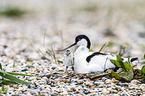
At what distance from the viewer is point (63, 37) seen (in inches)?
255

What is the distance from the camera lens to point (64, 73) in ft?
12.1

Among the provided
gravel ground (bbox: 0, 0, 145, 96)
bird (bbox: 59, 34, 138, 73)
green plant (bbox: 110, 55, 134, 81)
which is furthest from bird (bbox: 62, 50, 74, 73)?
green plant (bbox: 110, 55, 134, 81)

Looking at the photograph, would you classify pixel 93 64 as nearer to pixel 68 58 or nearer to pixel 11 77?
pixel 68 58

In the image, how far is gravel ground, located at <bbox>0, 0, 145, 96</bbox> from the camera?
3.29 m

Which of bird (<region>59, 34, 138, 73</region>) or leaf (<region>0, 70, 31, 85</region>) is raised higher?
bird (<region>59, 34, 138, 73</region>)

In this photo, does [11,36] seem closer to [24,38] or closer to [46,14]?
[24,38]

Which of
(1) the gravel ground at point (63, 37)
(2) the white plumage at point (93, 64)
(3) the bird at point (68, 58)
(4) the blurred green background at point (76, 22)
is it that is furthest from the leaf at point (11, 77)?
(4) the blurred green background at point (76, 22)

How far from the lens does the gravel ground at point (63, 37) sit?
3.29 metres

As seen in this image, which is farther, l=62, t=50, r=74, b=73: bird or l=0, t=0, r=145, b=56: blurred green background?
l=0, t=0, r=145, b=56: blurred green background

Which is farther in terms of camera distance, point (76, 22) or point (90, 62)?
point (76, 22)

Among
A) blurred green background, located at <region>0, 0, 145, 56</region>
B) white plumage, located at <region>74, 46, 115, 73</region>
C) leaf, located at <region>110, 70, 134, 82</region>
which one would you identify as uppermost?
blurred green background, located at <region>0, 0, 145, 56</region>

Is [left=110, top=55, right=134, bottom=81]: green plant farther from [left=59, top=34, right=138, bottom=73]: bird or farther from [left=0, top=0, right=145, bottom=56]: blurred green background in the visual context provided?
[left=0, top=0, right=145, bottom=56]: blurred green background

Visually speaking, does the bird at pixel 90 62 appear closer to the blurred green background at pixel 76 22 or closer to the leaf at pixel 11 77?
the leaf at pixel 11 77

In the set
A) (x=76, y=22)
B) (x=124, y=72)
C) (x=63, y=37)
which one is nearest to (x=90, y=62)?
(x=124, y=72)
